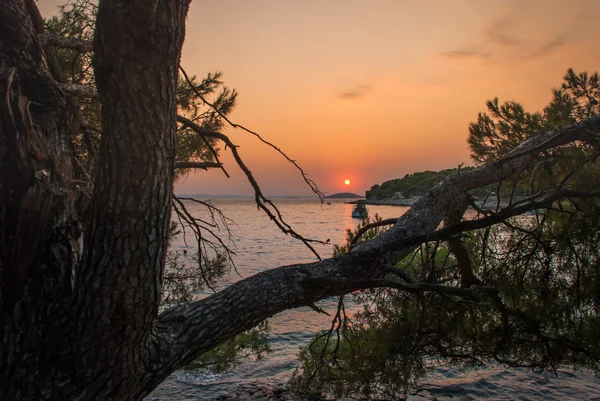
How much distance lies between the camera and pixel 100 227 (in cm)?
164

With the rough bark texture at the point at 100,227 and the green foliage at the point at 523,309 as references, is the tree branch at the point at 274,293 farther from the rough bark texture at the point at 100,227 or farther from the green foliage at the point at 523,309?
the green foliage at the point at 523,309

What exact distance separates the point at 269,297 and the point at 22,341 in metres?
1.04

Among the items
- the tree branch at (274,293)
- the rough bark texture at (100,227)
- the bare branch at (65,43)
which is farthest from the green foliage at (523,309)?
the bare branch at (65,43)

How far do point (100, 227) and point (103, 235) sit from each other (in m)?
0.03

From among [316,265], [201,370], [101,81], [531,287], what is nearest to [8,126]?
[101,81]

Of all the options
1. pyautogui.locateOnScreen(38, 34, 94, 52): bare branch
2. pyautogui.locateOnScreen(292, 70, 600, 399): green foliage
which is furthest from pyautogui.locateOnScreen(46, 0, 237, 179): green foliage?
pyautogui.locateOnScreen(292, 70, 600, 399): green foliage

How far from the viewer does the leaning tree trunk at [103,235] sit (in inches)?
63.5

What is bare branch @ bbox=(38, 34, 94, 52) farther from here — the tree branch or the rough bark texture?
the tree branch

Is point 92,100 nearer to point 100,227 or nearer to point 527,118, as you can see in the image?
point 100,227

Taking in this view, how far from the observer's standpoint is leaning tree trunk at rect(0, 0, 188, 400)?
1613mm

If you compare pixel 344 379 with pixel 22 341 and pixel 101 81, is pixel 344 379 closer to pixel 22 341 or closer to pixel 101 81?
pixel 22 341

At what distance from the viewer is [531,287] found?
338cm

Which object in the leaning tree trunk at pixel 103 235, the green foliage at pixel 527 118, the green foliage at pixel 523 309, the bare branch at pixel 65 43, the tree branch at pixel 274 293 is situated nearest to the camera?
the leaning tree trunk at pixel 103 235

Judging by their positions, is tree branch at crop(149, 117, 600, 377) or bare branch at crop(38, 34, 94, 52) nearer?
tree branch at crop(149, 117, 600, 377)
